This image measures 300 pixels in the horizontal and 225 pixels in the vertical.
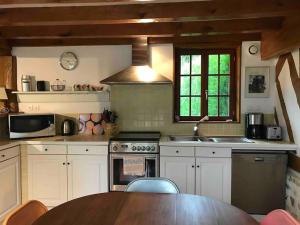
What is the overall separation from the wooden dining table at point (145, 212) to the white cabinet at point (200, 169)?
4.63 ft

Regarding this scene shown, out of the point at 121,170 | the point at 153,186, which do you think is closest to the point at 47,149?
the point at 121,170

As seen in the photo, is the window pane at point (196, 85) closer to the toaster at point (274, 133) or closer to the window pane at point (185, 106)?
the window pane at point (185, 106)

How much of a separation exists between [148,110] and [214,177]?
4.28ft

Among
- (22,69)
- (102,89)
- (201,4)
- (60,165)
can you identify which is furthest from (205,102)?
(22,69)

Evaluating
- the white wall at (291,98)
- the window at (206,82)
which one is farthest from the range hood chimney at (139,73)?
→ the white wall at (291,98)

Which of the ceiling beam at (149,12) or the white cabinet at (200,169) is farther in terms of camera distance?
the white cabinet at (200,169)

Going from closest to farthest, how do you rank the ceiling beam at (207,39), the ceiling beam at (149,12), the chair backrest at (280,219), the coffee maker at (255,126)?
the chair backrest at (280,219), the ceiling beam at (149,12), the coffee maker at (255,126), the ceiling beam at (207,39)

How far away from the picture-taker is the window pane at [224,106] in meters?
A: 4.02

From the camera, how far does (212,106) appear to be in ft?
13.2

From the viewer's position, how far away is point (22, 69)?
162 inches

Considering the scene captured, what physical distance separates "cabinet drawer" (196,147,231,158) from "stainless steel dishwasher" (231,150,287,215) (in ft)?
0.27

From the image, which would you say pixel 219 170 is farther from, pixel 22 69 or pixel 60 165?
pixel 22 69

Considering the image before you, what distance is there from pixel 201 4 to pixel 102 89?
1969 millimetres

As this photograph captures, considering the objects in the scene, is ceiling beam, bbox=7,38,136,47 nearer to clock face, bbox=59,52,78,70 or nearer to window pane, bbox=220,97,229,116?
clock face, bbox=59,52,78,70
